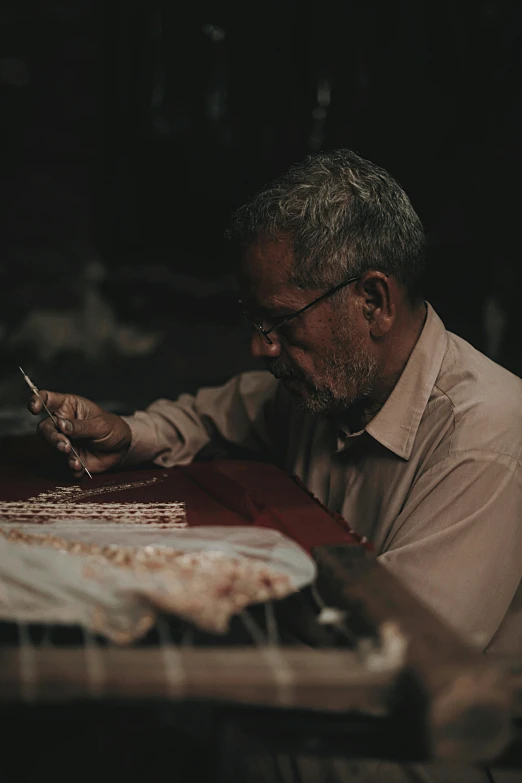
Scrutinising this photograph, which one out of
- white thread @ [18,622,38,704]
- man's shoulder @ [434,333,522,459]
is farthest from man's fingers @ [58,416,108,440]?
white thread @ [18,622,38,704]

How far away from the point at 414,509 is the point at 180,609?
0.64 metres

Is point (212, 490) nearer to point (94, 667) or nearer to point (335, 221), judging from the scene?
point (335, 221)

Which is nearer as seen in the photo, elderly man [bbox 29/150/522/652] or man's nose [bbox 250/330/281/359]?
elderly man [bbox 29/150/522/652]

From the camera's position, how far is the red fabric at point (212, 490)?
161 cm

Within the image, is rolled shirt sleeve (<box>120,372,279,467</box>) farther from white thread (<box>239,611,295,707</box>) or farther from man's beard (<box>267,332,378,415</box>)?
white thread (<box>239,611,295,707</box>)

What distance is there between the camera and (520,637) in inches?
68.8

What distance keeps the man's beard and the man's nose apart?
0.08 feet

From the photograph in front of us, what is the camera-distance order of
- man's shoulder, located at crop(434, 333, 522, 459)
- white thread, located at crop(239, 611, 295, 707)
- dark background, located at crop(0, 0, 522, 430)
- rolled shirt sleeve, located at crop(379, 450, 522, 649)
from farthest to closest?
dark background, located at crop(0, 0, 522, 430) < man's shoulder, located at crop(434, 333, 522, 459) < rolled shirt sleeve, located at crop(379, 450, 522, 649) < white thread, located at crop(239, 611, 295, 707)

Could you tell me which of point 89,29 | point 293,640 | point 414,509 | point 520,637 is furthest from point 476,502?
point 89,29

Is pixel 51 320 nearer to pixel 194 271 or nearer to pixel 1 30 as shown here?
pixel 194 271

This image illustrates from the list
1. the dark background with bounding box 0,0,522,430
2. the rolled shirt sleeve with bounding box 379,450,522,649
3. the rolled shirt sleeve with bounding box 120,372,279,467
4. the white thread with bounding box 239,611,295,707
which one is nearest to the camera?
the white thread with bounding box 239,611,295,707

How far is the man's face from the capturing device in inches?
69.8

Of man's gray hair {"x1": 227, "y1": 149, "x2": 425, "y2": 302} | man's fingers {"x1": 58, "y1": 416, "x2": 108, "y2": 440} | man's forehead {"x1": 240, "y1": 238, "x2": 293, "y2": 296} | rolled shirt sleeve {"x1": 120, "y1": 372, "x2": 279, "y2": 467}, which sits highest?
man's gray hair {"x1": 227, "y1": 149, "x2": 425, "y2": 302}

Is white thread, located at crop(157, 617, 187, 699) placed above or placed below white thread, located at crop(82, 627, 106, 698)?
above
